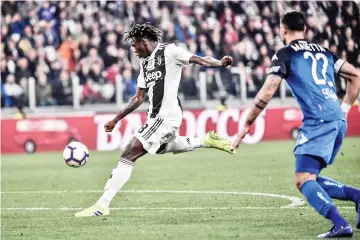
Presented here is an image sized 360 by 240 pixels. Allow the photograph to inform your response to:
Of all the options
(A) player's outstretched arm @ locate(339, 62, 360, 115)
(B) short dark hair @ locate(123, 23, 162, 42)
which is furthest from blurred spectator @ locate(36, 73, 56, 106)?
(A) player's outstretched arm @ locate(339, 62, 360, 115)

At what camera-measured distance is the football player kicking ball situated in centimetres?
1034

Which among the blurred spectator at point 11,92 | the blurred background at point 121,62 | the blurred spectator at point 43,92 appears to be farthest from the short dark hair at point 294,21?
the blurred spectator at point 43,92

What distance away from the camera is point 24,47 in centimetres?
2453

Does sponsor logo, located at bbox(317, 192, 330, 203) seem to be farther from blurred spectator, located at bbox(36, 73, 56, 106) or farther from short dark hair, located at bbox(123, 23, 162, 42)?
blurred spectator, located at bbox(36, 73, 56, 106)

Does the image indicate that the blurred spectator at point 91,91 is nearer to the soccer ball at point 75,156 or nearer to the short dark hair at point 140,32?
the soccer ball at point 75,156

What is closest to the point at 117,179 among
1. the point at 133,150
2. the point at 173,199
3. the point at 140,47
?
the point at 133,150

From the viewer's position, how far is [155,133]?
10.5m

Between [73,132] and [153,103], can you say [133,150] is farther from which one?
[73,132]

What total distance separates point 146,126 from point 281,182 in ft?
13.4

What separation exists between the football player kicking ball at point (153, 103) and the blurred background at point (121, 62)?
12226 millimetres

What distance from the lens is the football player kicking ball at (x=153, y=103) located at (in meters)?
10.3

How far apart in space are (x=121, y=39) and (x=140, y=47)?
1513cm

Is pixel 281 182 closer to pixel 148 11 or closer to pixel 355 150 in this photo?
pixel 355 150

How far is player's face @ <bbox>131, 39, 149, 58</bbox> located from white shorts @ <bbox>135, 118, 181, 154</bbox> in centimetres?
78
